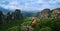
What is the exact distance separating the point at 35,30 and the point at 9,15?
11475mm

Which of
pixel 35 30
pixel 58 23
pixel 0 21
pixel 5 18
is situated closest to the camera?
pixel 35 30

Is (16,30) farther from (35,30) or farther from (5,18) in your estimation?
(5,18)

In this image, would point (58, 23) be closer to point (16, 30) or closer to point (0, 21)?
point (16, 30)

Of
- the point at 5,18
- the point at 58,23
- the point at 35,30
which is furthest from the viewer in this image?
the point at 5,18

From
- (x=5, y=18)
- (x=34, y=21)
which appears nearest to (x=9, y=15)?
(x=5, y=18)

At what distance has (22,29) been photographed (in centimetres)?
823

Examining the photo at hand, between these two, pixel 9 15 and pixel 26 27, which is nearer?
pixel 26 27

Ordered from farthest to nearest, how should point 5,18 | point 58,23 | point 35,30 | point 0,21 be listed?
1. point 5,18
2. point 0,21
3. point 58,23
4. point 35,30

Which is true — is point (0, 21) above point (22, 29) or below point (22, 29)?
below

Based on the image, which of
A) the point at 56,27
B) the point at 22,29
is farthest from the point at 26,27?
the point at 56,27

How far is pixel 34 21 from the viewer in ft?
28.9

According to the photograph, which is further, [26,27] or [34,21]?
[34,21]

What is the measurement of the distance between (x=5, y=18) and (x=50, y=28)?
39.5 ft

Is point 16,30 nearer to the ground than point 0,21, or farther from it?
farther from it
